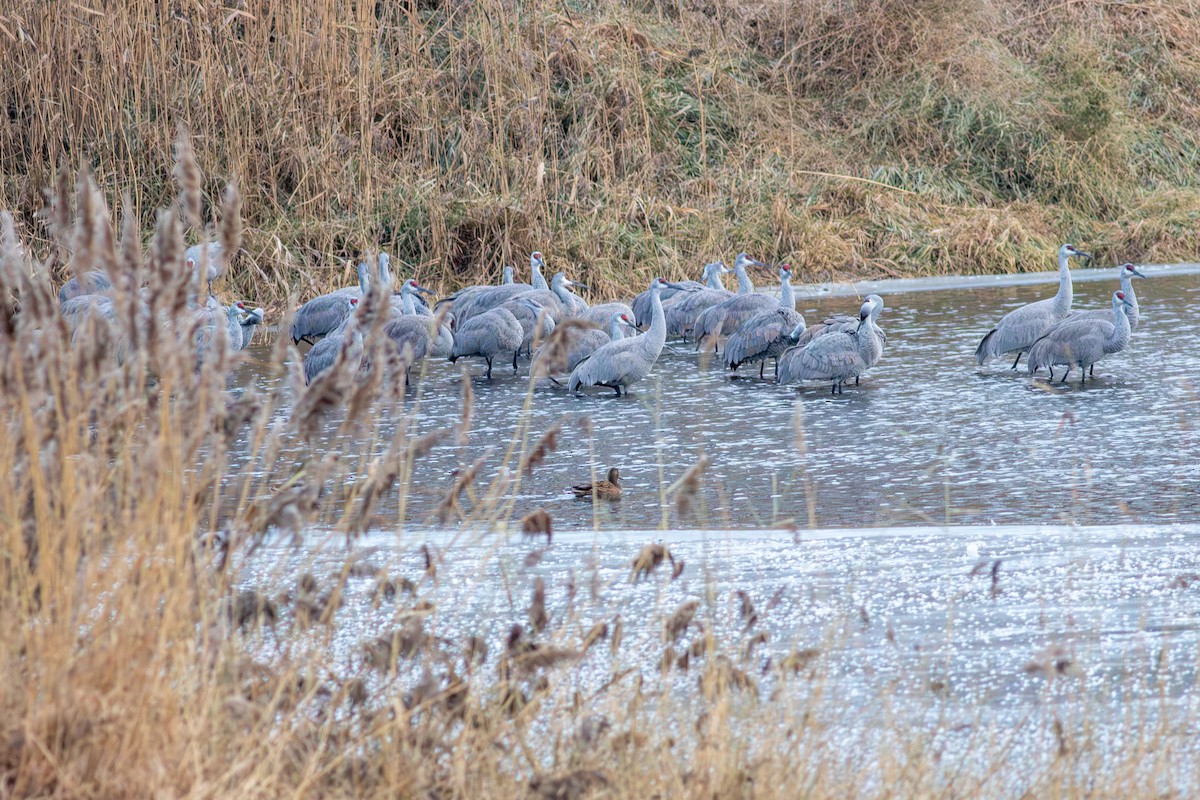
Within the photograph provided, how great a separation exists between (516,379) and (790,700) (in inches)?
231

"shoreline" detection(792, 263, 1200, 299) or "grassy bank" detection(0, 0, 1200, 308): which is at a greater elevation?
"grassy bank" detection(0, 0, 1200, 308)

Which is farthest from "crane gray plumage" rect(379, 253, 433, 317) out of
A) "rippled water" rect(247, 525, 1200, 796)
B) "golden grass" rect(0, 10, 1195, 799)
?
"rippled water" rect(247, 525, 1200, 796)

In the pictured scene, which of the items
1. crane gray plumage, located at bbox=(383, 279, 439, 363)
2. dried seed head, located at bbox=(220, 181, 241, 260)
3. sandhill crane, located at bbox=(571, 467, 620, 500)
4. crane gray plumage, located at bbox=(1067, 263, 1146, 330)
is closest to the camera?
dried seed head, located at bbox=(220, 181, 241, 260)

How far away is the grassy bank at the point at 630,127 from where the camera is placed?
35.4 feet

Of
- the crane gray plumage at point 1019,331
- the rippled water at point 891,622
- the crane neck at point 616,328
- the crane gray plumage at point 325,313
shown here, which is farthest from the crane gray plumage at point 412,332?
the rippled water at point 891,622

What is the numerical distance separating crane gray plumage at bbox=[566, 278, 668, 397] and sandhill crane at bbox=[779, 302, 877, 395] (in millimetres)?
733

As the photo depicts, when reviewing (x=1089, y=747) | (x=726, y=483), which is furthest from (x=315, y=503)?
(x=726, y=483)

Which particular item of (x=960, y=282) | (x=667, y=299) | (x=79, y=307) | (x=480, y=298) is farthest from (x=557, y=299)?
(x=960, y=282)

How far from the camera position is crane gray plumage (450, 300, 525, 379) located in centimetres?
805

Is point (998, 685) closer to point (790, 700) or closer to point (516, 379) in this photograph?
point (790, 700)

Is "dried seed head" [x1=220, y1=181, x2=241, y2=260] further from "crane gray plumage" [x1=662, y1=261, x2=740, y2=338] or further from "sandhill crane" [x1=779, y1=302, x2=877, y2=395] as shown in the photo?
"crane gray plumage" [x1=662, y1=261, x2=740, y2=338]

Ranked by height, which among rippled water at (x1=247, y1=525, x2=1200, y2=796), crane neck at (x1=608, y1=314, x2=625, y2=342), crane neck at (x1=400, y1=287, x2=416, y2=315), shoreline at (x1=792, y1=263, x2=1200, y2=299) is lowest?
rippled water at (x1=247, y1=525, x2=1200, y2=796)

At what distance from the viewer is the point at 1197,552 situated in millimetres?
3746

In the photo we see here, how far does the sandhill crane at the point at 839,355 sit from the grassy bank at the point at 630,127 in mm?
4471
